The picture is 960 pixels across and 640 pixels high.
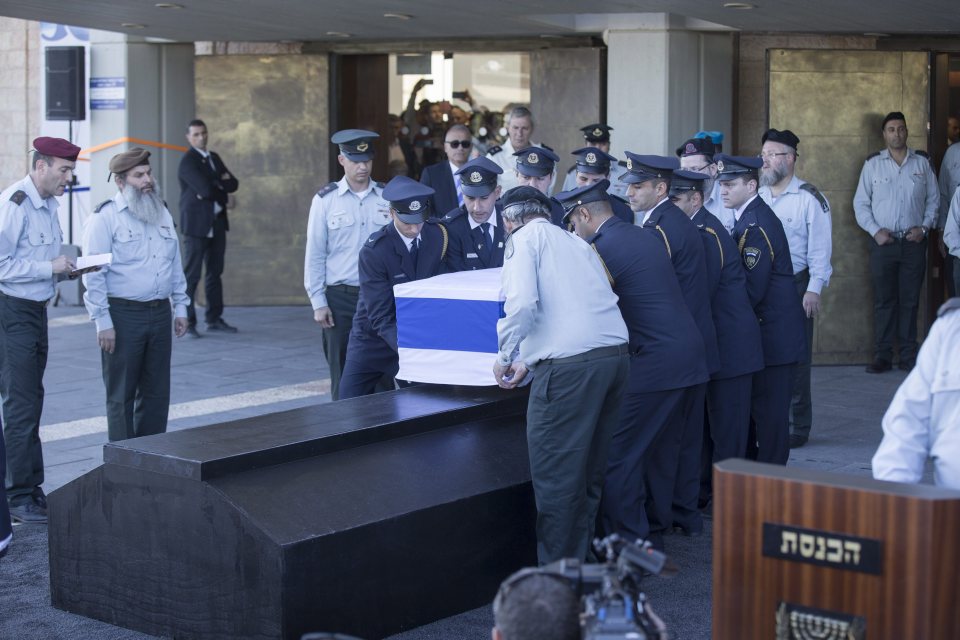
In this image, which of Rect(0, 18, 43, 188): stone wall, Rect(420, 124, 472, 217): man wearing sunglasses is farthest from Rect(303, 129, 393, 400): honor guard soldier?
Rect(0, 18, 43, 188): stone wall

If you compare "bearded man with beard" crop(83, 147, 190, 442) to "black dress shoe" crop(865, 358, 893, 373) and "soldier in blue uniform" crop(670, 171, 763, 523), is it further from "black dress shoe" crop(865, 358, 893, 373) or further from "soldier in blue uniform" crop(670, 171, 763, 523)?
"black dress shoe" crop(865, 358, 893, 373)

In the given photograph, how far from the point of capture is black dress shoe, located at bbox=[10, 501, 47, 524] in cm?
618

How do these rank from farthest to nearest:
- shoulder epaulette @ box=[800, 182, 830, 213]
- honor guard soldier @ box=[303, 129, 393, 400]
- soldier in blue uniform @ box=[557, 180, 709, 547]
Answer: shoulder epaulette @ box=[800, 182, 830, 213], honor guard soldier @ box=[303, 129, 393, 400], soldier in blue uniform @ box=[557, 180, 709, 547]

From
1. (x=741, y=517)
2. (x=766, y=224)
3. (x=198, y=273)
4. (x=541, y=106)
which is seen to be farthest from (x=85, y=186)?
(x=741, y=517)

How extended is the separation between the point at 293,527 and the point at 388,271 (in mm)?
2133

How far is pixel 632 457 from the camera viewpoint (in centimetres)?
558

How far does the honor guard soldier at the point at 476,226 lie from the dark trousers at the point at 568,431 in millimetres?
1720

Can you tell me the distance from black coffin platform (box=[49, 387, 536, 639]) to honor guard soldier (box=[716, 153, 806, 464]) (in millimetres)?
1775

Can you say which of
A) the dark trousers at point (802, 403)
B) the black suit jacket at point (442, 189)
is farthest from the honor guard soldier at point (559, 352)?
the black suit jacket at point (442, 189)

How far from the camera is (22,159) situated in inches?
564

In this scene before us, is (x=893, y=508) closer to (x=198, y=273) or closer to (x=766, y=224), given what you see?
(x=766, y=224)

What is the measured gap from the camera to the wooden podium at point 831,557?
2.99m

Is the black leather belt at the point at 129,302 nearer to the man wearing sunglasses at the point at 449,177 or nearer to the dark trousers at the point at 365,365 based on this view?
the dark trousers at the point at 365,365

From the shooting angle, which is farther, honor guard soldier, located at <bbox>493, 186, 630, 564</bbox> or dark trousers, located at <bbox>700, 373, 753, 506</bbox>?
dark trousers, located at <bbox>700, 373, 753, 506</bbox>
